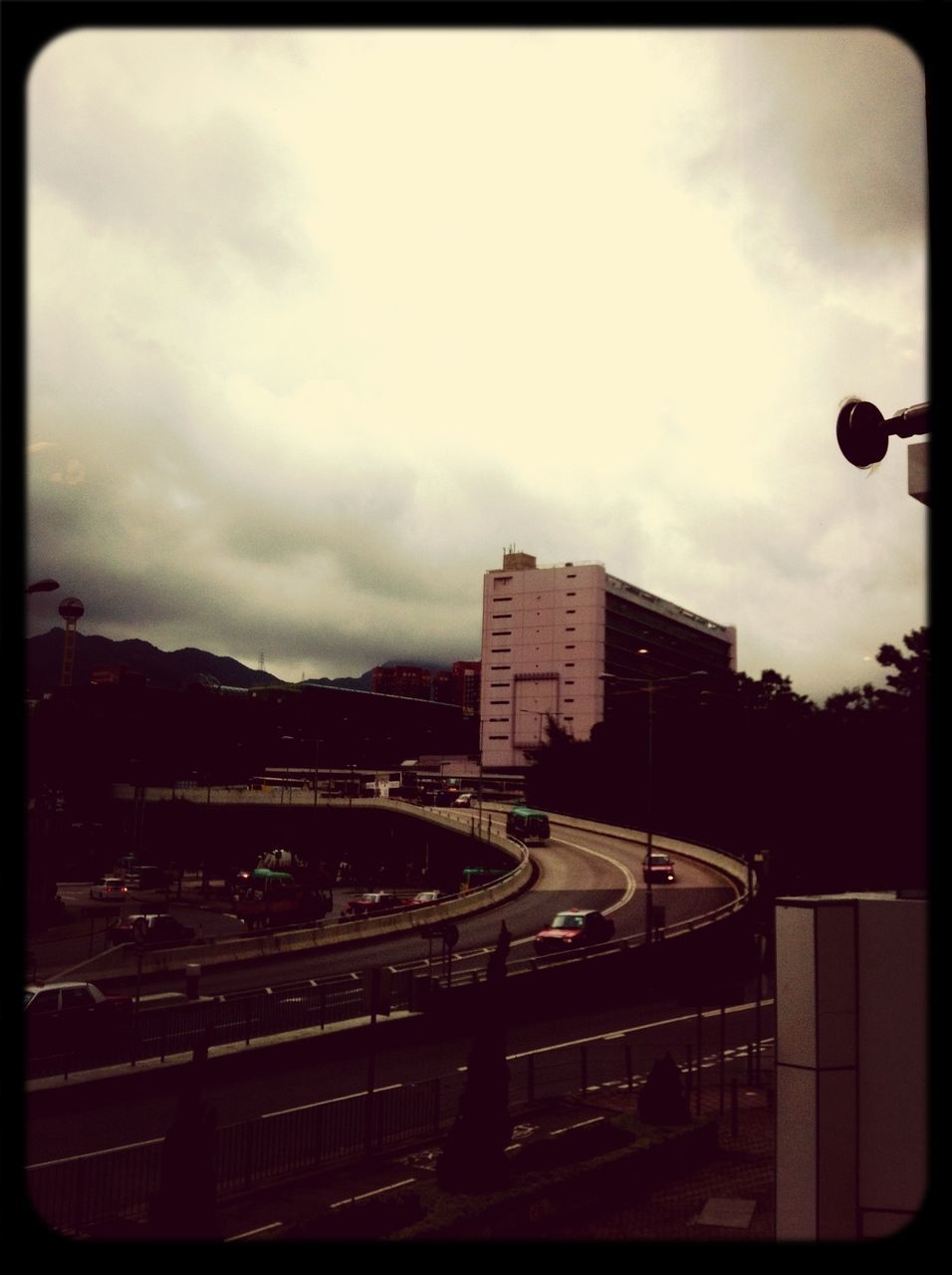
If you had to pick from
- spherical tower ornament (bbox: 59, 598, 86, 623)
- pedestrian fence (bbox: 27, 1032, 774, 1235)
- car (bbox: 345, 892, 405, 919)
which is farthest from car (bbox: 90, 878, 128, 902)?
spherical tower ornament (bbox: 59, 598, 86, 623)

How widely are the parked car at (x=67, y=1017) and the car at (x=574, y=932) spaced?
18.2 meters

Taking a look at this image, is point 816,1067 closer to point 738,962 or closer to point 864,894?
point 864,894

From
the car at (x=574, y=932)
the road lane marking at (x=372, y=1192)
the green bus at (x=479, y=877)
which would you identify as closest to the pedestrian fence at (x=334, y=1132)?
the road lane marking at (x=372, y=1192)

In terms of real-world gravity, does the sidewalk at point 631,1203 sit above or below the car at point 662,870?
above

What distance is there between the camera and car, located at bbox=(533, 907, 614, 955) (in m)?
35.4

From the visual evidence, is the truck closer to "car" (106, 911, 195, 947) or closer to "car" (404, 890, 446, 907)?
"car" (404, 890, 446, 907)

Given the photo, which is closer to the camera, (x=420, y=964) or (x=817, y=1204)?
(x=817, y=1204)

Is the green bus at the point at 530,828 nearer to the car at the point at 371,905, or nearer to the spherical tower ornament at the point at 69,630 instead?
the car at the point at 371,905

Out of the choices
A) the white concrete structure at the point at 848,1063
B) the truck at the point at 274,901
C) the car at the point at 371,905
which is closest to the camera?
the white concrete structure at the point at 848,1063

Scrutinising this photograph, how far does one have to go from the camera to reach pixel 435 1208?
38.5ft

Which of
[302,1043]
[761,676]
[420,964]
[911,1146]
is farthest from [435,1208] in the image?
[761,676]

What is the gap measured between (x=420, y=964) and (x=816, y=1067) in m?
26.7

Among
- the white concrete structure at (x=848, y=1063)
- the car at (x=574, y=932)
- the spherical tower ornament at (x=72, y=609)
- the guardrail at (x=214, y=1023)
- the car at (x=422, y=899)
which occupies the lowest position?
the car at (x=422, y=899)

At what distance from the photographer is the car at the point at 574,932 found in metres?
35.4
